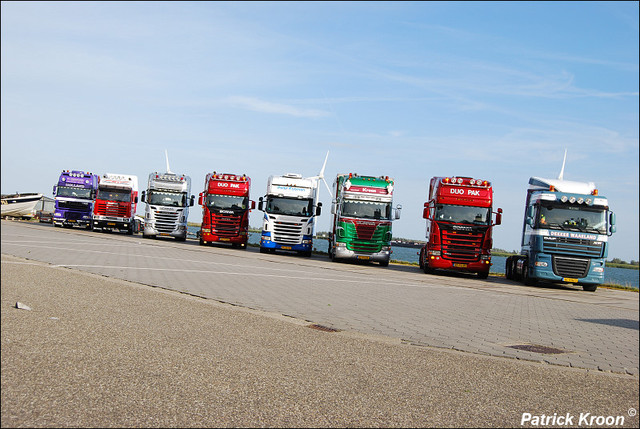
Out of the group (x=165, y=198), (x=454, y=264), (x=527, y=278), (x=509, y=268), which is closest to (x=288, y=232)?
(x=165, y=198)

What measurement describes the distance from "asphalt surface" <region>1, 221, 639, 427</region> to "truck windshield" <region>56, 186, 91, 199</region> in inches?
1324

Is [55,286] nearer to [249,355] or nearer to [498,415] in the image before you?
[249,355]

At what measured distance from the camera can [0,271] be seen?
8.48 feet

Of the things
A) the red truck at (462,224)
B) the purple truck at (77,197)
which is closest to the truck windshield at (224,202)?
the purple truck at (77,197)

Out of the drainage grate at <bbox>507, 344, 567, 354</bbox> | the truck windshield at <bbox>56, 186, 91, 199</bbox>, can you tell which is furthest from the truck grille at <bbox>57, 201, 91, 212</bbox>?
the drainage grate at <bbox>507, 344, 567, 354</bbox>

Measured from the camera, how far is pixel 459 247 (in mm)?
25094

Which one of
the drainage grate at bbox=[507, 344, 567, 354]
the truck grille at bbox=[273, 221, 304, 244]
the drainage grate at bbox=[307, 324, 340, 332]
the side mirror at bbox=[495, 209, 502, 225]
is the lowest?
the drainage grate at bbox=[307, 324, 340, 332]

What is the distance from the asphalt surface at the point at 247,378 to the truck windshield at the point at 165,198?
2749 cm

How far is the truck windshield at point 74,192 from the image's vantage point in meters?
40.2

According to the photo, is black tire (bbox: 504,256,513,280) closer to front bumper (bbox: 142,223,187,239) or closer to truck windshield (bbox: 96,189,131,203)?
front bumper (bbox: 142,223,187,239)

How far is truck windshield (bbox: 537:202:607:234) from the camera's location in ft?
72.5

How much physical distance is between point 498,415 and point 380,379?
132 cm

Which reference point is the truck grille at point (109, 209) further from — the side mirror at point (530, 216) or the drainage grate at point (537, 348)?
the drainage grate at point (537, 348)

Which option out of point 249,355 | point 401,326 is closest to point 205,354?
point 249,355
